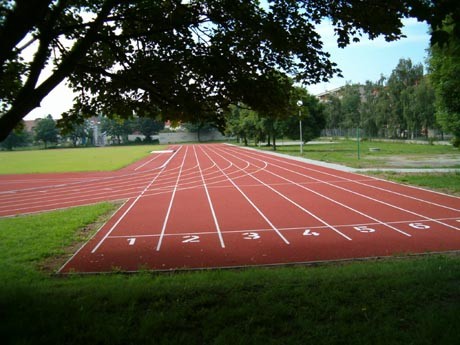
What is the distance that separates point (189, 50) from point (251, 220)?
658 cm

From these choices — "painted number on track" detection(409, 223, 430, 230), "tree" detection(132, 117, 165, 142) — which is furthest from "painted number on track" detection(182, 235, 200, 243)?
"tree" detection(132, 117, 165, 142)

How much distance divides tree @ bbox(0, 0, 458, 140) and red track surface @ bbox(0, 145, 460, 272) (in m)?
3.11

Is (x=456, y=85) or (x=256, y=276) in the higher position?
(x=456, y=85)

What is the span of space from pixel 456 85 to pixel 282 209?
1019 cm

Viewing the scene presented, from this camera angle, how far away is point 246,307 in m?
4.39

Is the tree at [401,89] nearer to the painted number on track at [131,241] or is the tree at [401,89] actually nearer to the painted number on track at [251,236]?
the painted number on track at [251,236]

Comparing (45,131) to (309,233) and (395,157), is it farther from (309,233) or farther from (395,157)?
(309,233)

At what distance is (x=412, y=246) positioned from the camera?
A: 8.88 m

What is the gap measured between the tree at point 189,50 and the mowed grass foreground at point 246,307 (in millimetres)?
2325

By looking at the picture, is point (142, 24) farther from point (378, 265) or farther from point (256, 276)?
point (378, 265)

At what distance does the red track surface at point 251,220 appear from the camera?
849 cm

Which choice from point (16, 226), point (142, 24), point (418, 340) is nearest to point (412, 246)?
point (418, 340)

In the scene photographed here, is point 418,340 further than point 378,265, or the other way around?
point 378,265

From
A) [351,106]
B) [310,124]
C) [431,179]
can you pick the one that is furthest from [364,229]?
[351,106]
